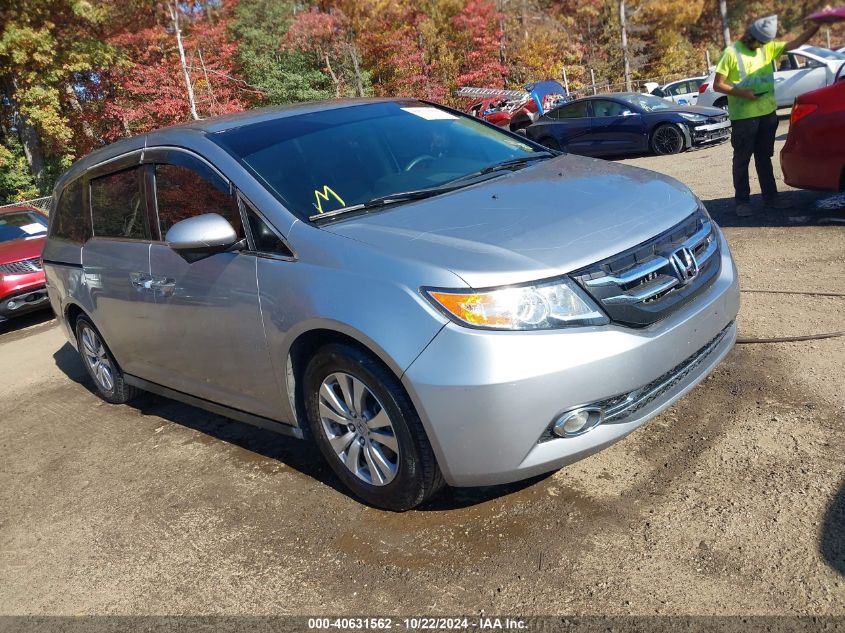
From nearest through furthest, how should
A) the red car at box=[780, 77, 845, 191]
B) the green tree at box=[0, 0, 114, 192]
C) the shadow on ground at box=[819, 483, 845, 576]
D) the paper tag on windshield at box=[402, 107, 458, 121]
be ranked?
1. the shadow on ground at box=[819, 483, 845, 576]
2. the paper tag on windshield at box=[402, 107, 458, 121]
3. the red car at box=[780, 77, 845, 191]
4. the green tree at box=[0, 0, 114, 192]

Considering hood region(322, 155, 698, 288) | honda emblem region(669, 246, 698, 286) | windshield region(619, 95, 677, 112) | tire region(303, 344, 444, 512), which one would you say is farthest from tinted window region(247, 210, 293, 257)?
windshield region(619, 95, 677, 112)

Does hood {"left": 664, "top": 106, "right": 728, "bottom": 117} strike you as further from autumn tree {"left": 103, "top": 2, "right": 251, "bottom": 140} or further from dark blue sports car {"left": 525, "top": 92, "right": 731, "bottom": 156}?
autumn tree {"left": 103, "top": 2, "right": 251, "bottom": 140}

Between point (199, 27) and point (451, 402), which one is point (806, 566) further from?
point (199, 27)

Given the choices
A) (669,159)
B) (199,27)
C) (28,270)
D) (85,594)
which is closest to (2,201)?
(199,27)

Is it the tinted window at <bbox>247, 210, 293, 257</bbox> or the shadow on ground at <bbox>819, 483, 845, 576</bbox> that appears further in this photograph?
the tinted window at <bbox>247, 210, 293, 257</bbox>

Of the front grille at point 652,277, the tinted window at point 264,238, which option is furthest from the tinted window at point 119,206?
→ the front grille at point 652,277

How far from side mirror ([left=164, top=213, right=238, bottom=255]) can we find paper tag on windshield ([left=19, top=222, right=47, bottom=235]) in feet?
25.9

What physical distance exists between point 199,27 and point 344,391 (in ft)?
86.3

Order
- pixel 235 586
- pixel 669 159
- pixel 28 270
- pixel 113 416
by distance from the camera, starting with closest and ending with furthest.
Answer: pixel 235 586 → pixel 113 416 → pixel 28 270 → pixel 669 159

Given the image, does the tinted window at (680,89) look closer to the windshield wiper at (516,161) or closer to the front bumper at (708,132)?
the front bumper at (708,132)

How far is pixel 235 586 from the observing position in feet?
9.77

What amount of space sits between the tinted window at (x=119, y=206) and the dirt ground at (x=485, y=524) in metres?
1.27

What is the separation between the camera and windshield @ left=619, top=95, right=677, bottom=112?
15.0 m

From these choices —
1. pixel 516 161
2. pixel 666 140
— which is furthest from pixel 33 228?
pixel 666 140
